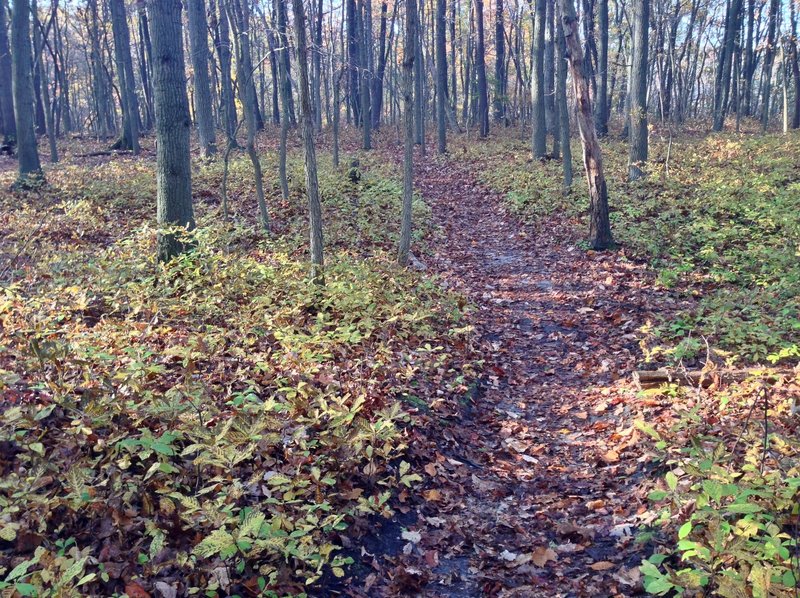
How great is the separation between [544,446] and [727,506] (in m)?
Result: 2.15

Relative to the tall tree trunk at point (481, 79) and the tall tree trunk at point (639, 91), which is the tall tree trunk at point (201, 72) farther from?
the tall tree trunk at point (481, 79)

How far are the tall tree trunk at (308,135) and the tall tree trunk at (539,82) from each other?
14.7m

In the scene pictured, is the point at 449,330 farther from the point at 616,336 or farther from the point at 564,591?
the point at 564,591

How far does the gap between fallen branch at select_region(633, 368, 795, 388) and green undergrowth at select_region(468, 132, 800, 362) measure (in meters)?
0.30

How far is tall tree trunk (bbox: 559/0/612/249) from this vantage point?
402 inches

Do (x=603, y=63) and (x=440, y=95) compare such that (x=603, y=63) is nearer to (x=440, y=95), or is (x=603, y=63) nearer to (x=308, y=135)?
(x=440, y=95)

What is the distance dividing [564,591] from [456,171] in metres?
19.8

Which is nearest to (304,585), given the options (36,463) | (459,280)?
(36,463)

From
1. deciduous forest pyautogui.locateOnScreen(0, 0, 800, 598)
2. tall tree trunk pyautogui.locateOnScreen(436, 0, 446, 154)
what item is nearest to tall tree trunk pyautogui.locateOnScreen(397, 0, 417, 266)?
deciduous forest pyautogui.locateOnScreen(0, 0, 800, 598)

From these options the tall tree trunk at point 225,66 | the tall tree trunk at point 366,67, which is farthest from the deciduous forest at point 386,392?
the tall tree trunk at point 366,67

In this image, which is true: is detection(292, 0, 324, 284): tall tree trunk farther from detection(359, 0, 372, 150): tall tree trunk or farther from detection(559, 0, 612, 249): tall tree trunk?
detection(359, 0, 372, 150): tall tree trunk

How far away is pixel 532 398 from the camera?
6445 millimetres

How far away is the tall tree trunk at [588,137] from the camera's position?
10211mm

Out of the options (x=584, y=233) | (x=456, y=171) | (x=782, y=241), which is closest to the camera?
(x=782, y=241)
